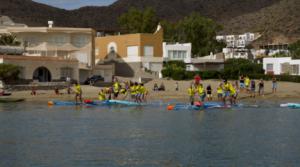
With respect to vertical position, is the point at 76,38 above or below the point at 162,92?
above

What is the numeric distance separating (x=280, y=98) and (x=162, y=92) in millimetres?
9502

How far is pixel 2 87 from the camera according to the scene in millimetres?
53062

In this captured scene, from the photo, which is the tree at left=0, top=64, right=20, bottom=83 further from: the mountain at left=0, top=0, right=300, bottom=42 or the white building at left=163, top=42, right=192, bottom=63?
the mountain at left=0, top=0, right=300, bottom=42

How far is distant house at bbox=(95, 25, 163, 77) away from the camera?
71125mm

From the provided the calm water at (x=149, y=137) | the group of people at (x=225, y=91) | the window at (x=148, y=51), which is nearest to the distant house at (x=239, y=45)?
the window at (x=148, y=51)

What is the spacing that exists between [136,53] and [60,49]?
9.37 meters

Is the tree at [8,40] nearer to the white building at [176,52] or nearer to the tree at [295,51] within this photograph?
the white building at [176,52]

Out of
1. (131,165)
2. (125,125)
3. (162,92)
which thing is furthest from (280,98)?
(131,165)

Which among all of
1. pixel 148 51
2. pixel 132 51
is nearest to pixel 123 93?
pixel 148 51

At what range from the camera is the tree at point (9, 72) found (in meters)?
54.2

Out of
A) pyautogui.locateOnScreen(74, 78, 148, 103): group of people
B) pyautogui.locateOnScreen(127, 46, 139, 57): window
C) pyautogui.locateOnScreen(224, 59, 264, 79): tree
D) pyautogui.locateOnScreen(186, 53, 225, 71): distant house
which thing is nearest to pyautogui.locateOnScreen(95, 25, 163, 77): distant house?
pyautogui.locateOnScreen(127, 46, 139, 57): window

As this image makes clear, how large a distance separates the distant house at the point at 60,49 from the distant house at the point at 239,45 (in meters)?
32.7

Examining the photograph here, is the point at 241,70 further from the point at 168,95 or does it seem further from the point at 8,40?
the point at 8,40

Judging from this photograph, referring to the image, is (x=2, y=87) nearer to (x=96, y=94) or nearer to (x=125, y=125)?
(x=96, y=94)
